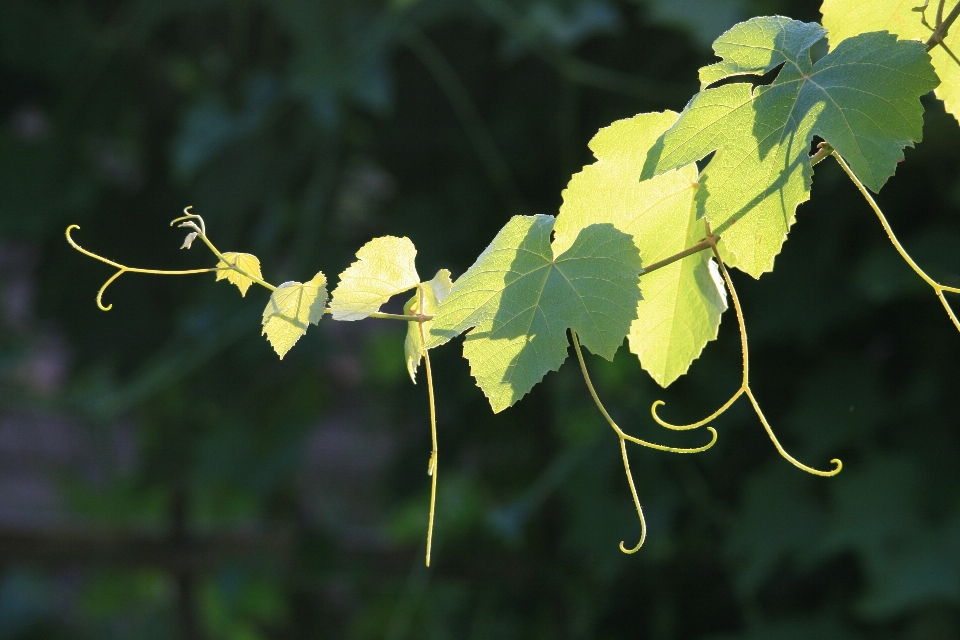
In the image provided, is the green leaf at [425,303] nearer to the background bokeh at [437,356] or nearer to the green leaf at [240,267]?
the green leaf at [240,267]

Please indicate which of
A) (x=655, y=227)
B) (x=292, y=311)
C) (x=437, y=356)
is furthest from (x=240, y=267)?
(x=437, y=356)

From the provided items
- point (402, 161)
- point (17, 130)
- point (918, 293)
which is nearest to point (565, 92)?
point (402, 161)

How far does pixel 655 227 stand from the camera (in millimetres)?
344

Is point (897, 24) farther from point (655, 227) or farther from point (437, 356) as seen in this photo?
point (437, 356)

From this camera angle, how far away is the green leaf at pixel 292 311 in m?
0.30

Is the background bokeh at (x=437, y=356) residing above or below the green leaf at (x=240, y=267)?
above

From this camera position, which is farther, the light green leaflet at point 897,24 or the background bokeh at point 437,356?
the background bokeh at point 437,356

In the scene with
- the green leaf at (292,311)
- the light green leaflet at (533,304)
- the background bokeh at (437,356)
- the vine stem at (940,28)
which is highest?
the background bokeh at (437,356)

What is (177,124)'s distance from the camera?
1.42 meters

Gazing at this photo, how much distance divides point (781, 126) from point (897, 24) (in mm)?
69

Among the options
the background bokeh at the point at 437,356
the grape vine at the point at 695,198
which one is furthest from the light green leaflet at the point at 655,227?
the background bokeh at the point at 437,356

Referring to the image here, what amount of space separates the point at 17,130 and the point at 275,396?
20.9 inches

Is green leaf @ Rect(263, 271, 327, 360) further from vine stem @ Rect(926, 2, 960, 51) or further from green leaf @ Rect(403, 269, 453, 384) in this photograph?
vine stem @ Rect(926, 2, 960, 51)

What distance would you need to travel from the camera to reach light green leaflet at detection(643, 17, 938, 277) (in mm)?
291
